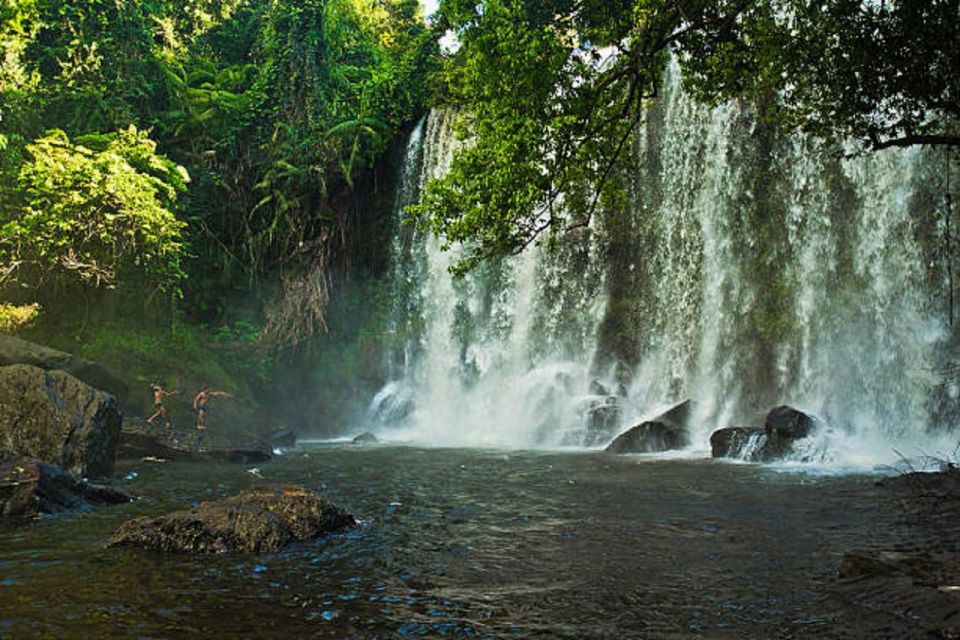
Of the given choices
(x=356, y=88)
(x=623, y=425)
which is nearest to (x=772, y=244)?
(x=623, y=425)

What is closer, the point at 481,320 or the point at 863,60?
the point at 863,60

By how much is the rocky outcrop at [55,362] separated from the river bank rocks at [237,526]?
422 inches

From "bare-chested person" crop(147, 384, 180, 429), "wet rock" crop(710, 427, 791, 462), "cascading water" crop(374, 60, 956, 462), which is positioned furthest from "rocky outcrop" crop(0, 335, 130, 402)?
"wet rock" crop(710, 427, 791, 462)

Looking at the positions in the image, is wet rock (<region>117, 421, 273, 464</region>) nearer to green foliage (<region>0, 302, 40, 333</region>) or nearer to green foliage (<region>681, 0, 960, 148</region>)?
green foliage (<region>0, 302, 40, 333</region>)

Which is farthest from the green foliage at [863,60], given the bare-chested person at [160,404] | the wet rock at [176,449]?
the bare-chested person at [160,404]

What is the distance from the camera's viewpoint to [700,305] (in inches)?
928

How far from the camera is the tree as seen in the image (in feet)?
30.2

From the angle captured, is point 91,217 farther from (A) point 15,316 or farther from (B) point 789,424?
(B) point 789,424

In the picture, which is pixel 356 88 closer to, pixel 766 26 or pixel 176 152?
pixel 176 152

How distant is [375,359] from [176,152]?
1081cm

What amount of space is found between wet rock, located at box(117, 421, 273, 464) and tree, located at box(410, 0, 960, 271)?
8.23 meters

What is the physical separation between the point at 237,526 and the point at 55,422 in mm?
7210

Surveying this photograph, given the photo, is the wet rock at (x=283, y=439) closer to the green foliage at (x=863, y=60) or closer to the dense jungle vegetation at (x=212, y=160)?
the dense jungle vegetation at (x=212, y=160)

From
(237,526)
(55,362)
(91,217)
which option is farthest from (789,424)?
(91,217)
